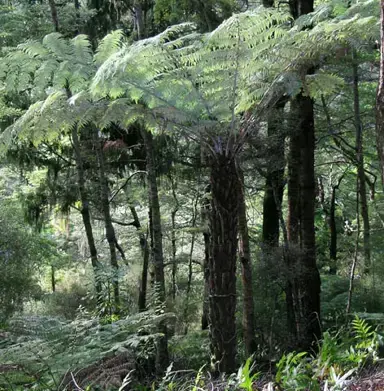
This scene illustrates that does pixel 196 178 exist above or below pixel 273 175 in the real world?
above

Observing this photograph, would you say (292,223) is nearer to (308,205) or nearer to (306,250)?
(306,250)

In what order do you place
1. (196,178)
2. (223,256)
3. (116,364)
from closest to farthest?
(116,364)
(223,256)
(196,178)

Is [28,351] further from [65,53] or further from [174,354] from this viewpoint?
[174,354]

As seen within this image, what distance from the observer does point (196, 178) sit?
11094 mm

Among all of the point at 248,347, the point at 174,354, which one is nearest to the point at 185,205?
the point at 174,354

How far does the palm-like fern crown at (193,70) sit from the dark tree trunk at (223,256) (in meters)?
0.45

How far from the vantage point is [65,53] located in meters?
4.78

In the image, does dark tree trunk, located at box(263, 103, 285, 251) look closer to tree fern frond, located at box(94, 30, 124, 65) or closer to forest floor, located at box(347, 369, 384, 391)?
tree fern frond, located at box(94, 30, 124, 65)

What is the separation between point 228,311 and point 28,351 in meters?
1.61

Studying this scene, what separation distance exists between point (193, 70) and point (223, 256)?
1558 millimetres

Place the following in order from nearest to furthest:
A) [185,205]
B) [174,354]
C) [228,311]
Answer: [228,311] → [174,354] → [185,205]

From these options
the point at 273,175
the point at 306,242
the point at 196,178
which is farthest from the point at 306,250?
the point at 196,178

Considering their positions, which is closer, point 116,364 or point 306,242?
point 116,364

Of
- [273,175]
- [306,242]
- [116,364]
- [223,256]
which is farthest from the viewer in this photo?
[273,175]
